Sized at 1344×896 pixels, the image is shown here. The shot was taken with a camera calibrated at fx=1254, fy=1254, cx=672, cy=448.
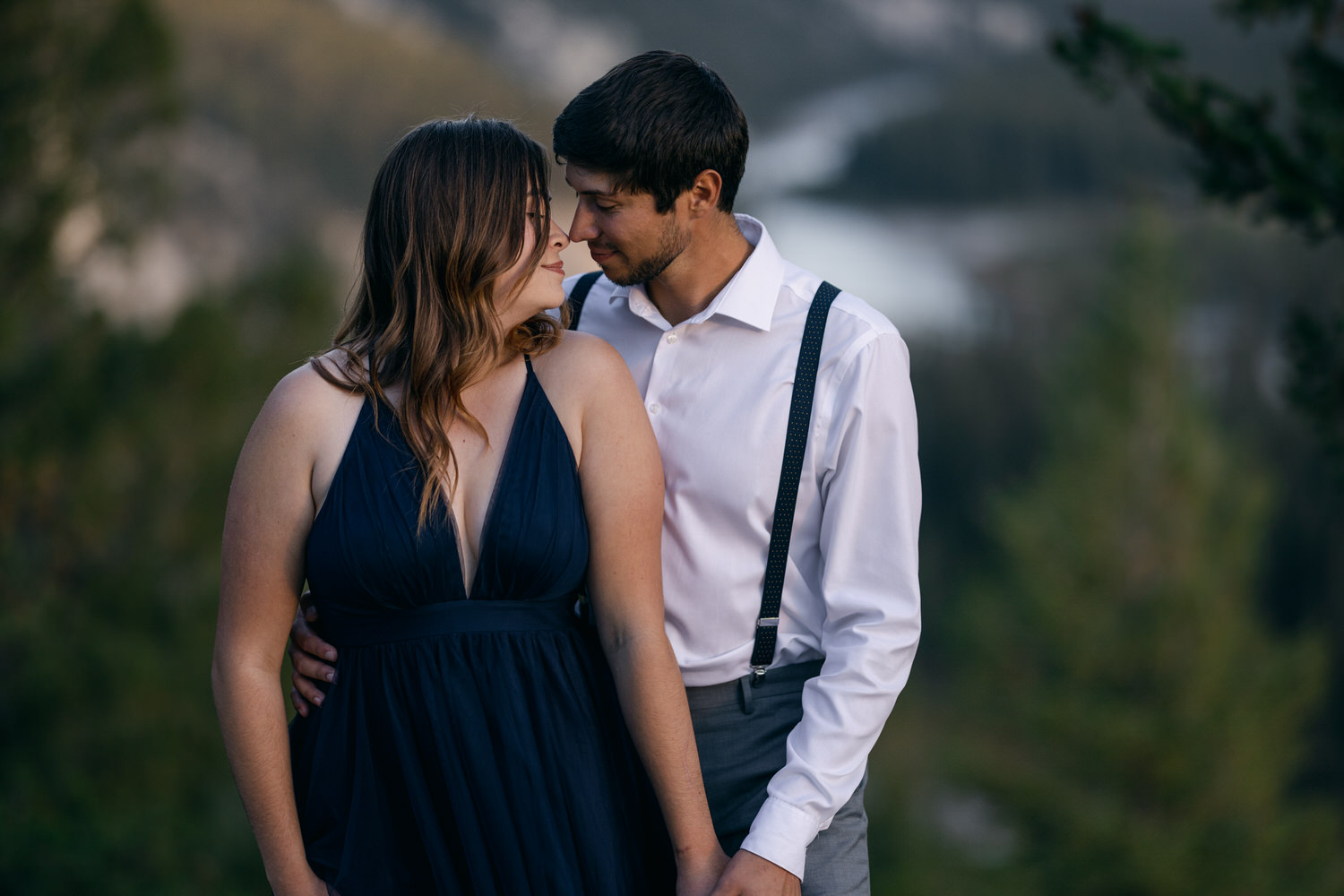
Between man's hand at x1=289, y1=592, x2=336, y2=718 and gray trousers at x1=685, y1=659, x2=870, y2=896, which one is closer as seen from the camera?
man's hand at x1=289, y1=592, x2=336, y2=718

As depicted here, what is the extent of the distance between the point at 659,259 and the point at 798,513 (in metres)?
0.59

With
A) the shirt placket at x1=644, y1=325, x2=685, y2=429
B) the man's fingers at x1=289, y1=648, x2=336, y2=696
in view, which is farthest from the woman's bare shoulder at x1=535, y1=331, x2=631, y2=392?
the man's fingers at x1=289, y1=648, x2=336, y2=696

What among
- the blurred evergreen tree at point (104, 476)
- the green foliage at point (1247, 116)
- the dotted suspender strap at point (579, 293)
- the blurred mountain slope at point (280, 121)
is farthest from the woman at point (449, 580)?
the blurred mountain slope at point (280, 121)

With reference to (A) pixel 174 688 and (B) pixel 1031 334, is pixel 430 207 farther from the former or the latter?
(B) pixel 1031 334

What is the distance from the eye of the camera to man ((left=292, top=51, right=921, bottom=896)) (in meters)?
2.34

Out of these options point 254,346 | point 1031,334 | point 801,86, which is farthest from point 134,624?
point 1031,334

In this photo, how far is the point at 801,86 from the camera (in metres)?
53.7

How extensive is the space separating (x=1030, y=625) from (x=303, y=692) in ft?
113

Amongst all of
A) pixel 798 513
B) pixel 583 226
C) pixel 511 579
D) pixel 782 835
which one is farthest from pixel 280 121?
pixel 782 835

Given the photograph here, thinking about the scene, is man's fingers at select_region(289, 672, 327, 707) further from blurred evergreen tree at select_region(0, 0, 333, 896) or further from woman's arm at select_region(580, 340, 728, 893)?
blurred evergreen tree at select_region(0, 0, 333, 896)

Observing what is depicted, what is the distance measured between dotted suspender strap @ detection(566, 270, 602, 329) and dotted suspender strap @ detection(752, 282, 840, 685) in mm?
569

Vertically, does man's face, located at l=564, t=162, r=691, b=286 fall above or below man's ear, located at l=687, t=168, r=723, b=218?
below

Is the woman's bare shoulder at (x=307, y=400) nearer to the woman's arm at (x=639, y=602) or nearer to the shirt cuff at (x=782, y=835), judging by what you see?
the woman's arm at (x=639, y=602)

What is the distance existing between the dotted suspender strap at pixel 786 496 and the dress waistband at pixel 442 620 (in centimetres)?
46
